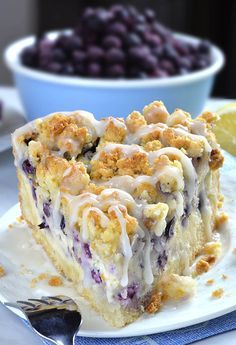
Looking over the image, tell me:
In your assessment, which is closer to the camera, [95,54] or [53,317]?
[53,317]

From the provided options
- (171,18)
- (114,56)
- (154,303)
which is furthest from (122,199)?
(171,18)

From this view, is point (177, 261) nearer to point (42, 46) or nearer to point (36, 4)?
point (42, 46)

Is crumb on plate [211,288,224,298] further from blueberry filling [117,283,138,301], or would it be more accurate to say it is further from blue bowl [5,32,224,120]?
blue bowl [5,32,224,120]

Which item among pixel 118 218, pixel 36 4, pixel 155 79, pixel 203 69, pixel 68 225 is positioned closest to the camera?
pixel 118 218

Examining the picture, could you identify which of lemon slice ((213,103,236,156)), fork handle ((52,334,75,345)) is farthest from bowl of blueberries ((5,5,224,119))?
fork handle ((52,334,75,345))

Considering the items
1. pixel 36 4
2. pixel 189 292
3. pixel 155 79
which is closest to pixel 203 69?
pixel 155 79

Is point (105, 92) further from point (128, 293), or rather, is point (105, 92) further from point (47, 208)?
point (128, 293)
